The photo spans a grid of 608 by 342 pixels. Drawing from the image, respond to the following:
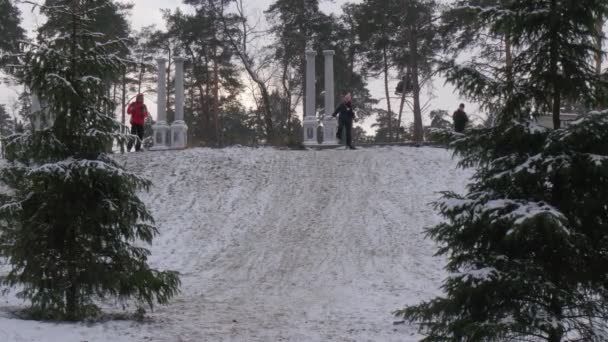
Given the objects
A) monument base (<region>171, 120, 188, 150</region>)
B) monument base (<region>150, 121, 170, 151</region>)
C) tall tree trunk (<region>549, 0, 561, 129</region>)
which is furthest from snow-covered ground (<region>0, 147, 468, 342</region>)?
monument base (<region>150, 121, 170, 151</region>)

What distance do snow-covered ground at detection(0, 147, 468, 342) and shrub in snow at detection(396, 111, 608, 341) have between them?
1482mm

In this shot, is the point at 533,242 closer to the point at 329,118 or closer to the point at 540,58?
the point at 540,58

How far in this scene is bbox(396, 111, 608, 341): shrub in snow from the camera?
4.98 m

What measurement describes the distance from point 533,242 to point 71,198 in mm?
5126

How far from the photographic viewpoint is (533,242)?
5.25 meters

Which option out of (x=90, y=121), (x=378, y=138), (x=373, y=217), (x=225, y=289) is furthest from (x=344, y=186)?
(x=378, y=138)

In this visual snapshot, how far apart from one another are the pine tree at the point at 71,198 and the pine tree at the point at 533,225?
3.73 metres

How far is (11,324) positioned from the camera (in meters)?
6.52

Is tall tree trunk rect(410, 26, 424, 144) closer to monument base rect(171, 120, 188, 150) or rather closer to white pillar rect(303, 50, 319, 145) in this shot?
white pillar rect(303, 50, 319, 145)

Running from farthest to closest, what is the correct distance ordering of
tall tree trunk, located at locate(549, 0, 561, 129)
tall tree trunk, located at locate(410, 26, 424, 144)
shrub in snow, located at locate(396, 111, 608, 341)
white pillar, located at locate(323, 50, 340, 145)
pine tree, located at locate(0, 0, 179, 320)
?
tall tree trunk, located at locate(410, 26, 424, 144) < white pillar, located at locate(323, 50, 340, 145) < pine tree, located at locate(0, 0, 179, 320) < tall tree trunk, located at locate(549, 0, 561, 129) < shrub in snow, located at locate(396, 111, 608, 341)

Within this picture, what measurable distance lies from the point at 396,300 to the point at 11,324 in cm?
569

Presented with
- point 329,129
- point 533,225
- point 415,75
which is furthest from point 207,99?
point 533,225

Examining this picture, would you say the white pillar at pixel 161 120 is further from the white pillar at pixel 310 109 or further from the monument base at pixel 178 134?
the white pillar at pixel 310 109

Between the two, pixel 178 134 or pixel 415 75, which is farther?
pixel 415 75
